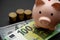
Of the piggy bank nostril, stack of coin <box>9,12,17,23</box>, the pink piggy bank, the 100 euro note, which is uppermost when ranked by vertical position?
the pink piggy bank

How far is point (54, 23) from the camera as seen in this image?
1.91ft

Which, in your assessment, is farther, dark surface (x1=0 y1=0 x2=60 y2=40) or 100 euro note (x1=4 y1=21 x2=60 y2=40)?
dark surface (x1=0 y1=0 x2=60 y2=40)

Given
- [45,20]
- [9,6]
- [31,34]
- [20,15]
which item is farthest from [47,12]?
[9,6]

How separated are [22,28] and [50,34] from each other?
0.47ft

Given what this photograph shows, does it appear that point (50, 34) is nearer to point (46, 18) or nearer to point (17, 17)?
point (46, 18)

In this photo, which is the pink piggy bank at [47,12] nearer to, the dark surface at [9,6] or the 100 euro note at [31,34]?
the 100 euro note at [31,34]

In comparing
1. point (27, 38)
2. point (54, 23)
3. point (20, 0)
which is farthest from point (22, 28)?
point (20, 0)

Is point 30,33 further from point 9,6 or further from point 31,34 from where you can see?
point 9,6

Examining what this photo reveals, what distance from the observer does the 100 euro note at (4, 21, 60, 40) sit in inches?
24.5

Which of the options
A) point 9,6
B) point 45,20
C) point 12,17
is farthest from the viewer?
point 9,6

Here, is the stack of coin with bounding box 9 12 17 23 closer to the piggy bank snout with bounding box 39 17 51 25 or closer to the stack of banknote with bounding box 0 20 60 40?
the stack of banknote with bounding box 0 20 60 40

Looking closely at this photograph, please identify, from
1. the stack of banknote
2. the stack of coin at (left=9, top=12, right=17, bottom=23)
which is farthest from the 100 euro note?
the stack of coin at (left=9, top=12, right=17, bottom=23)

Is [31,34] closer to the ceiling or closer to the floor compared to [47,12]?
closer to the floor

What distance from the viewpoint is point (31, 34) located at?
64cm
